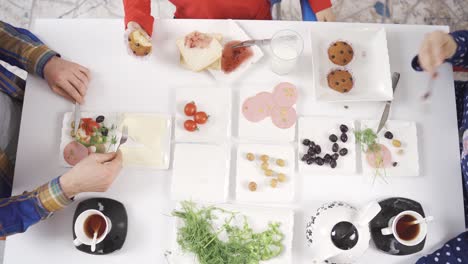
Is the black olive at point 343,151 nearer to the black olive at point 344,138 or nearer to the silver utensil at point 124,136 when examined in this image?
the black olive at point 344,138

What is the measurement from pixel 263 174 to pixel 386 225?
29 cm

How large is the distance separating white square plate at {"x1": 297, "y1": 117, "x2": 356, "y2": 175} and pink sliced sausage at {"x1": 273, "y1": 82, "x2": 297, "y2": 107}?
51 millimetres

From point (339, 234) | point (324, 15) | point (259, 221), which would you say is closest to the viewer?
point (339, 234)

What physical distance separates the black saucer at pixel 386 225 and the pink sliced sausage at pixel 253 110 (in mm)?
336

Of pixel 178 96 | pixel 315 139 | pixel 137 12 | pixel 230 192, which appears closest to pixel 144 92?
pixel 178 96

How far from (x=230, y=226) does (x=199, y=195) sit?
10cm

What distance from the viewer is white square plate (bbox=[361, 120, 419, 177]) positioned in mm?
987

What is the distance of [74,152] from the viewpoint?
1.01m

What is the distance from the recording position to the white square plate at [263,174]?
0.98 m

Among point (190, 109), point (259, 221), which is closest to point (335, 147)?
point (259, 221)

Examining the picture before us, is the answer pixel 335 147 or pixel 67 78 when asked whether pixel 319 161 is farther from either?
pixel 67 78

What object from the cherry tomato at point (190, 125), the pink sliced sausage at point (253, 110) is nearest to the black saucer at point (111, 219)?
the cherry tomato at point (190, 125)

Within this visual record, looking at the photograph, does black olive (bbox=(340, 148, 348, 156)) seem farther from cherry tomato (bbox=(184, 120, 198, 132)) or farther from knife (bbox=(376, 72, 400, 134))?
cherry tomato (bbox=(184, 120, 198, 132))

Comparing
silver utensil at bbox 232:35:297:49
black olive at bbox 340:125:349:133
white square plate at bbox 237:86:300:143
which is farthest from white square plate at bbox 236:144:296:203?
silver utensil at bbox 232:35:297:49
